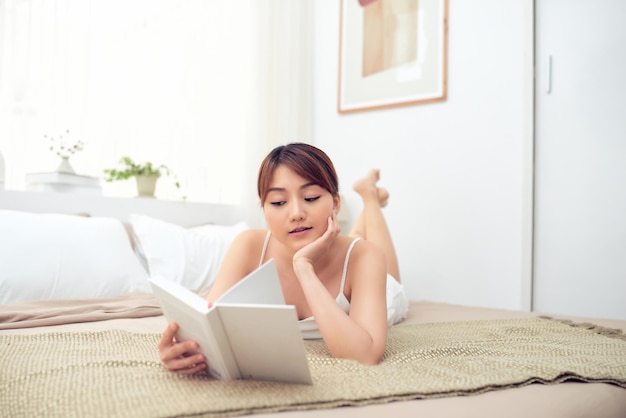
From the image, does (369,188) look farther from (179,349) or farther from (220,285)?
(179,349)

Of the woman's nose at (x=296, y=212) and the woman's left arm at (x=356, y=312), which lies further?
the woman's nose at (x=296, y=212)

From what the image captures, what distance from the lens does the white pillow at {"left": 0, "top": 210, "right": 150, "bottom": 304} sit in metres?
1.75

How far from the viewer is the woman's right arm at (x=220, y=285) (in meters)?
0.88

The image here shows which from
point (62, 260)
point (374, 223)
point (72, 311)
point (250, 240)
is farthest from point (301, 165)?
point (374, 223)

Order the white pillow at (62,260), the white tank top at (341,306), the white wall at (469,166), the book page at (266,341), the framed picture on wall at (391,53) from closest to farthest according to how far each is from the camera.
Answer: the book page at (266,341)
the white tank top at (341,306)
the white pillow at (62,260)
the white wall at (469,166)
the framed picture on wall at (391,53)

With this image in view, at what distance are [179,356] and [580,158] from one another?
2315 millimetres

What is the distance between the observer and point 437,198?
9.81ft

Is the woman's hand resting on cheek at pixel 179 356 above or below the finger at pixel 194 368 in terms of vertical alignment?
above

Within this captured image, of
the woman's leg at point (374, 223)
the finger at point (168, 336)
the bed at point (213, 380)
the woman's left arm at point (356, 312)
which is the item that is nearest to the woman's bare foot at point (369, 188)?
the woman's leg at point (374, 223)

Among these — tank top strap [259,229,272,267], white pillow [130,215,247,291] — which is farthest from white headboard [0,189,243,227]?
tank top strap [259,229,272,267]

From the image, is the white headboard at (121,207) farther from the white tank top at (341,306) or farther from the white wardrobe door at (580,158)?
the white wardrobe door at (580,158)

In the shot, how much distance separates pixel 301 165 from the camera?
1.22 meters

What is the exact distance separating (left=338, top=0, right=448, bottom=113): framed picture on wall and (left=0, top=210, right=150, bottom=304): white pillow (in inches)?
69.6

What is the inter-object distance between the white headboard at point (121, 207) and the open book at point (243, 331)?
1588 mm
